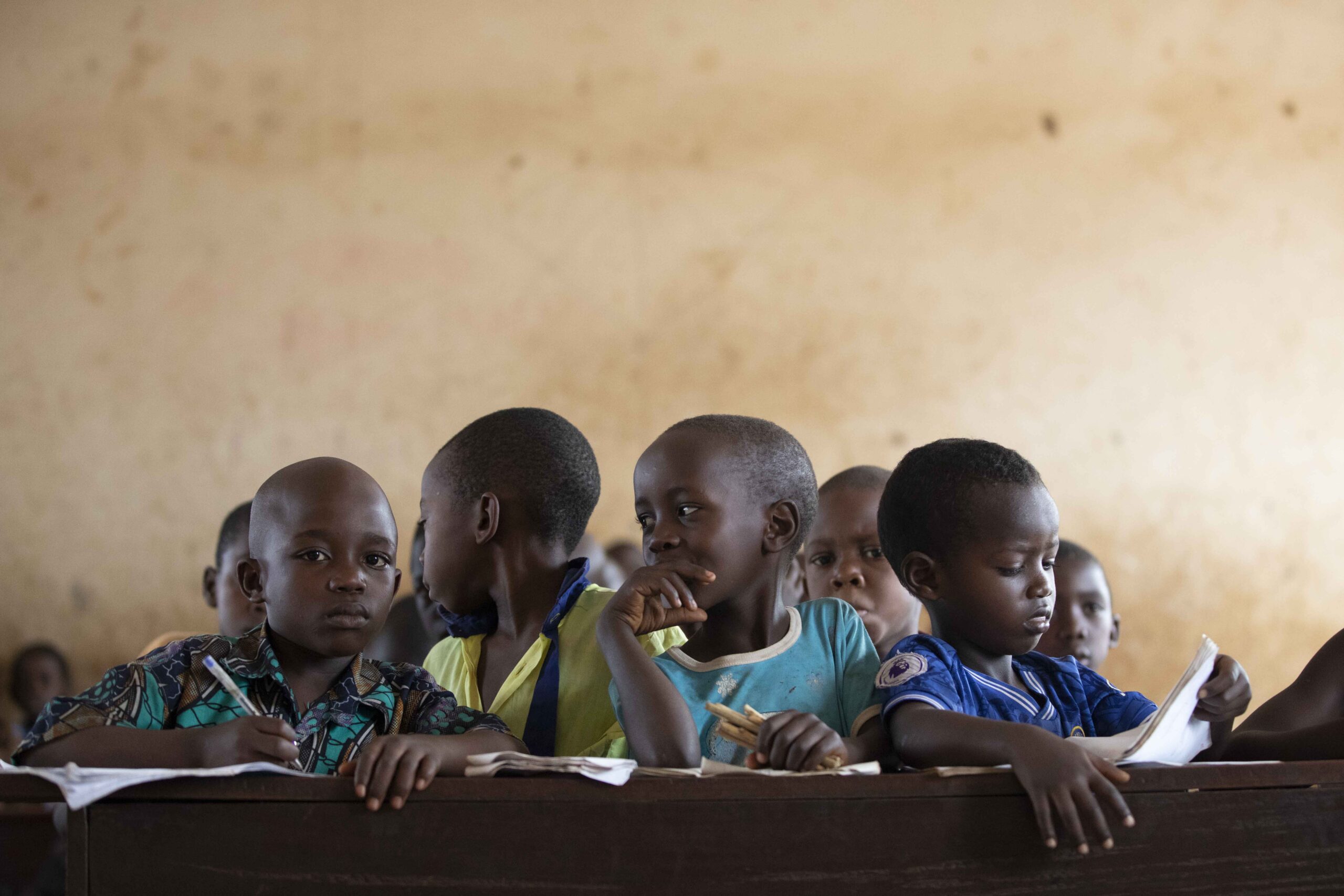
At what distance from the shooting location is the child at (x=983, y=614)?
1336mm

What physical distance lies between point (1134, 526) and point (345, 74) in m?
3.90

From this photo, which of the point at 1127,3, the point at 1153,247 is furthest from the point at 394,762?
the point at 1127,3

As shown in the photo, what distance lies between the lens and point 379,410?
487cm

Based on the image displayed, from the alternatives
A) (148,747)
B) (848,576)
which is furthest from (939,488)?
(148,747)

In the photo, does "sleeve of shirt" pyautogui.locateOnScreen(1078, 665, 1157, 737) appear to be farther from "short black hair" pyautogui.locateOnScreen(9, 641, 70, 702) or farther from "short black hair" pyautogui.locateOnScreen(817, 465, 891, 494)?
"short black hair" pyautogui.locateOnScreen(9, 641, 70, 702)

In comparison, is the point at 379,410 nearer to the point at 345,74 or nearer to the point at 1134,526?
the point at 345,74

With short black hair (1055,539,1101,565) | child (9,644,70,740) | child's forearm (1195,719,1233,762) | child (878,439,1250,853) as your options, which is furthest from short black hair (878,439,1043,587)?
child (9,644,70,740)

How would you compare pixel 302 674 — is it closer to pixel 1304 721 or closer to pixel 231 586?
pixel 231 586

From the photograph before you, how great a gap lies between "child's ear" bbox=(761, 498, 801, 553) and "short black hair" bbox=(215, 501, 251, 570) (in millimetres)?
1339

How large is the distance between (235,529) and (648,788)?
1.85 meters

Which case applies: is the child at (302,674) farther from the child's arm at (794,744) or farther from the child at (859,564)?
the child at (859,564)

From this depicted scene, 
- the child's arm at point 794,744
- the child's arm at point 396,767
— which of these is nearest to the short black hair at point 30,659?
the child's arm at point 396,767

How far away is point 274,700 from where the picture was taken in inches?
57.3

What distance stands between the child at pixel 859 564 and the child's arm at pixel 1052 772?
3.34 ft
